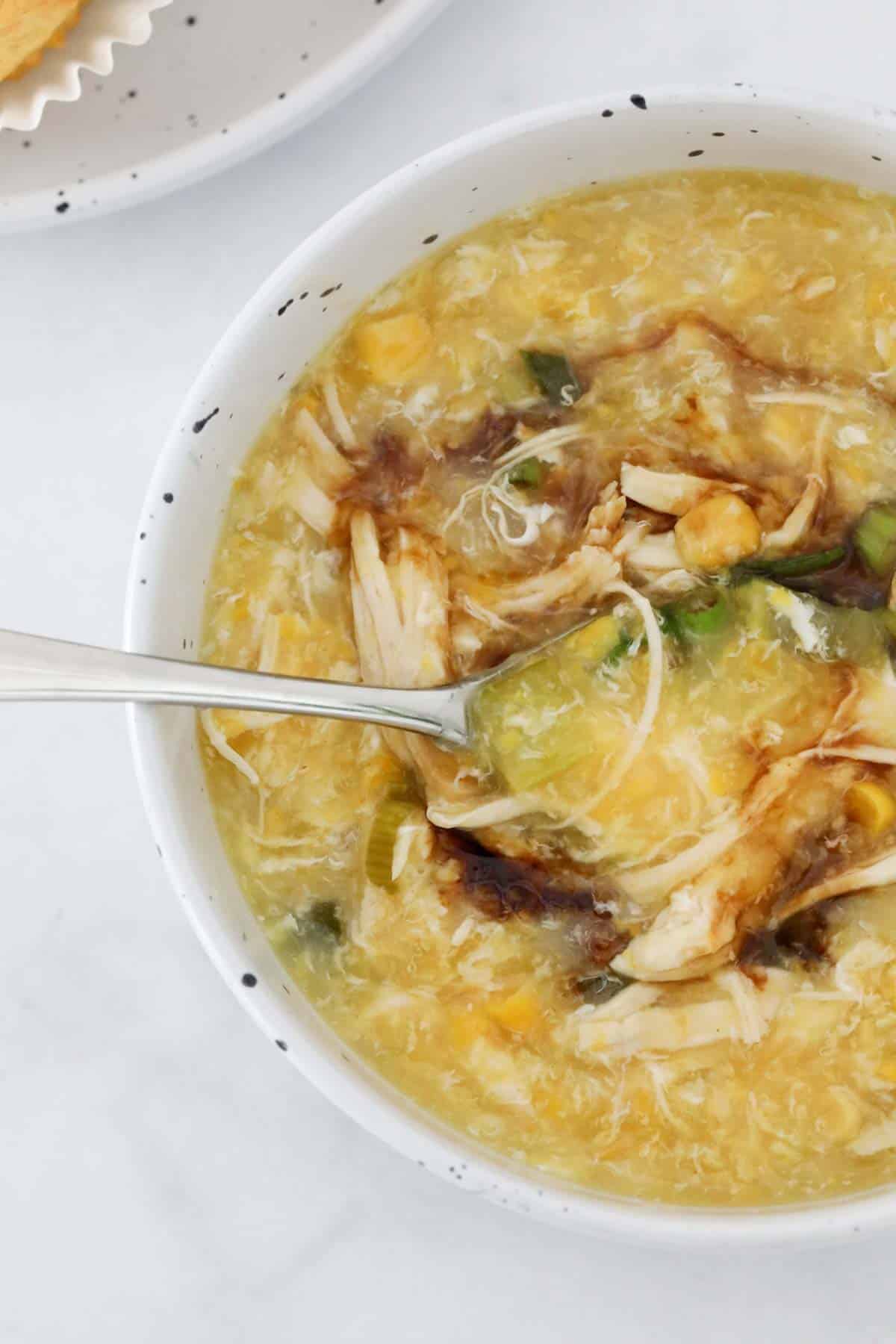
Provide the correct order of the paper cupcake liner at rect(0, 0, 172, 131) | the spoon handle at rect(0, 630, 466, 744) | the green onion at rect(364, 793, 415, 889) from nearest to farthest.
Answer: the spoon handle at rect(0, 630, 466, 744) → the green onion at rect(364, 793, 415, 889) → the paper cupcake liner at rect(0, 0, 172, 131)

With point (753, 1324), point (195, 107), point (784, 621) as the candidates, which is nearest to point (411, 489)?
point (784, 621)

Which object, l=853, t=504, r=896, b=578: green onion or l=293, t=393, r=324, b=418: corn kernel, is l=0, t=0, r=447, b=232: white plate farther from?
l=853, t=504, r=896, b=578: green onion

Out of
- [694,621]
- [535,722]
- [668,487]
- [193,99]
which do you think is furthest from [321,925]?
[193,99]

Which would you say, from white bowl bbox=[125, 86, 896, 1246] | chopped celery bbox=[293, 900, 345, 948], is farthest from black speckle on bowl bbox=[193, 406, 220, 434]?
chopped celery bbox=[293, 900, 345, 948]

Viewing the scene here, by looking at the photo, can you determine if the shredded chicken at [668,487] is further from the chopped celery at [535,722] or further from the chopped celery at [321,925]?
the chopped celery at [321,925]

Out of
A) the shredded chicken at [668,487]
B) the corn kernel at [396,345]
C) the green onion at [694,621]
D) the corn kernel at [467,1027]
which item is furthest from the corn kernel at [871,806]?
the corn kernel at [396,345]

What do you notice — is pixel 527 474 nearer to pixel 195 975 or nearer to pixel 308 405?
pixel 308 405
